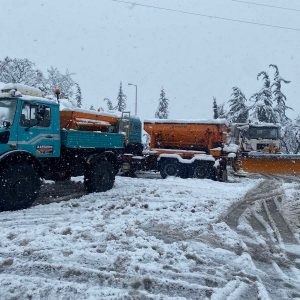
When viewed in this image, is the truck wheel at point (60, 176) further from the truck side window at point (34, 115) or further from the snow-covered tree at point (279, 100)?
the snow-covered tree at point (279, 100)

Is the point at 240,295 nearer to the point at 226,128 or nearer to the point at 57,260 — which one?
the point at 57,260

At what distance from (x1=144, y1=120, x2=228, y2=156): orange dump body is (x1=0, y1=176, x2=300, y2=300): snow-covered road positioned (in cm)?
793

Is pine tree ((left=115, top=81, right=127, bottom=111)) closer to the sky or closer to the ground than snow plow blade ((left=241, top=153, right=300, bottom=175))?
closer to the sky

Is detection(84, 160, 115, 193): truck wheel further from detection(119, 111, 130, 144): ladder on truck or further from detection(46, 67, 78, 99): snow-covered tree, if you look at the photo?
detection(46, 67, 78, 99): snow-covered tree

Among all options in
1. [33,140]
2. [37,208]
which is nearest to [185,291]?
[37,208]

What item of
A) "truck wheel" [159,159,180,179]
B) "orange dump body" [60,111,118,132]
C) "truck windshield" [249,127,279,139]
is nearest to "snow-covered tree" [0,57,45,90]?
"truck windshield" [249,127,279,139]

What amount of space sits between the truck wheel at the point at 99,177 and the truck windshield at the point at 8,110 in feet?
10.1

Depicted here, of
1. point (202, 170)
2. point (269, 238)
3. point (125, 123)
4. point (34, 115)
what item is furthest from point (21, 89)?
point (202, 170)

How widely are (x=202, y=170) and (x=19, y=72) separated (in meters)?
32.4

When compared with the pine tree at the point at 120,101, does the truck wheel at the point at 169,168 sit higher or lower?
lower

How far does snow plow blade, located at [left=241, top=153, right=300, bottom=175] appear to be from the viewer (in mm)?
21141

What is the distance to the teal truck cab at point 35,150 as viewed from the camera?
28.6 feet

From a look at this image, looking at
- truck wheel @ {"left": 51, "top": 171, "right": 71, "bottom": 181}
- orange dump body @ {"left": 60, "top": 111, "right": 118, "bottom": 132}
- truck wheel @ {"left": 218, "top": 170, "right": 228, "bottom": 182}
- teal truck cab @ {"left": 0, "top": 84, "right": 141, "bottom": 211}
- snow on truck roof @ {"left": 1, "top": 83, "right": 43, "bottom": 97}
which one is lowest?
truck wheel @ {"left": 218, "top": 170, "right": 228, "bottom": 182}

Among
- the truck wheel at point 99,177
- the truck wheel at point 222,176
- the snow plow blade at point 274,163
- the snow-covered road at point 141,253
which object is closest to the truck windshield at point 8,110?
the snow-covered road at point 141,253
